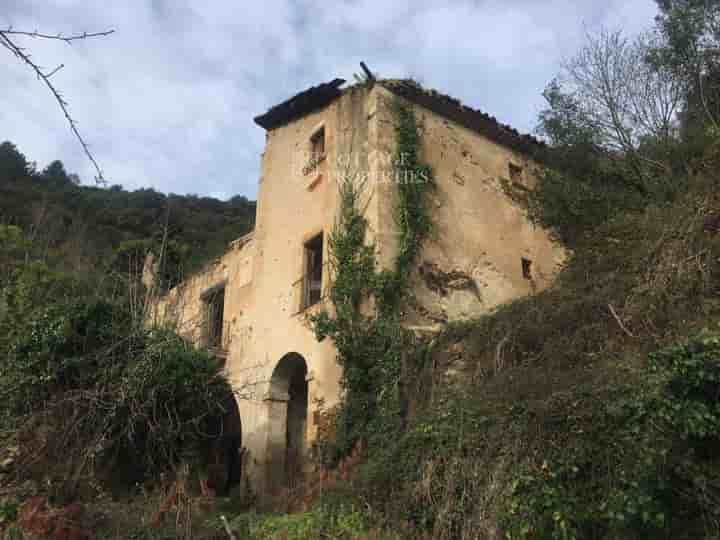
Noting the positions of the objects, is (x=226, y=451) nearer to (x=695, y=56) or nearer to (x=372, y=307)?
(x=372, y=307)

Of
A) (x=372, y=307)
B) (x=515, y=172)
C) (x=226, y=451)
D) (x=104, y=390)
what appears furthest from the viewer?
(x=515, y=172)

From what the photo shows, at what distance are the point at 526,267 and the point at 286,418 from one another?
6123 millimetres

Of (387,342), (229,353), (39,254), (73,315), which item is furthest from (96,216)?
(387,342)

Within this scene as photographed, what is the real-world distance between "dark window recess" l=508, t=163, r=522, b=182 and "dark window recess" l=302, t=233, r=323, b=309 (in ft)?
16.4

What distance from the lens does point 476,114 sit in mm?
14711

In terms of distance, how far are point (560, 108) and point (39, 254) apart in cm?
1443

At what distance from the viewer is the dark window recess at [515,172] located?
15422 mm

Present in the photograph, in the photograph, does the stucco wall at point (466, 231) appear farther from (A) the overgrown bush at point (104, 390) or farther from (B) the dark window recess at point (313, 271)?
(A) the overgrown bush at point (104, 390)

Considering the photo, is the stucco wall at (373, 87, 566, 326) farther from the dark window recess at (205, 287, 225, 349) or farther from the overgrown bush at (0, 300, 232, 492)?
the dark window recess at (205, 287, 225, 349)

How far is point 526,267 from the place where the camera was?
14.6 metres

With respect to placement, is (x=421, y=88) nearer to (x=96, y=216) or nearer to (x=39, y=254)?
(x=39, y=254)

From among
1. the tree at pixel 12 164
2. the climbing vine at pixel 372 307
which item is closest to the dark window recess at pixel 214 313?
the climbing vine at pixel 372 307

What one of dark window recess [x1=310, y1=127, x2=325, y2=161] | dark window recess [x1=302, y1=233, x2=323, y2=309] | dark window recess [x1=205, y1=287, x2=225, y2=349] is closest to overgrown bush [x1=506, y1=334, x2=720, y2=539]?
dark window recess [x1=302, y1=233, x2=323, y2=309]

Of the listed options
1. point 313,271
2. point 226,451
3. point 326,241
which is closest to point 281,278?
point 313,271
